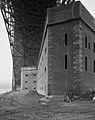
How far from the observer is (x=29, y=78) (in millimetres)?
39656

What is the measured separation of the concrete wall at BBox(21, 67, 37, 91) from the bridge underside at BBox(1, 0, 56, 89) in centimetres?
470

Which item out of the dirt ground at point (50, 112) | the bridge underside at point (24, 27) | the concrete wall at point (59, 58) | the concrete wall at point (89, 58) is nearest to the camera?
the dirt ground at point (50, 112)

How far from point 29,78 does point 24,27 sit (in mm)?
12832

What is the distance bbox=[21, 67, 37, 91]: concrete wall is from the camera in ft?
127

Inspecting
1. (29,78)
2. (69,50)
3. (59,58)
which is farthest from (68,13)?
(29,78)

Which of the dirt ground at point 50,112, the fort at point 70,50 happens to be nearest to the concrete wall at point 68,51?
the fort at point 70,50

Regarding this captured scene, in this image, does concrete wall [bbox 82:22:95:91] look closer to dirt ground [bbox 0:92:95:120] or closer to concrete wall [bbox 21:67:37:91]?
dirt ground [bbox 0:92:95:120]

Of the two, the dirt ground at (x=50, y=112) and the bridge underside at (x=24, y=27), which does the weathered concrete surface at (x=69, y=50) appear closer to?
the dirt ground at (x=50, y=112)

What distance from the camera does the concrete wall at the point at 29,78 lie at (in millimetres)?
38812

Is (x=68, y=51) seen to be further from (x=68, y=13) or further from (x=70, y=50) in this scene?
(x=68, y=13)

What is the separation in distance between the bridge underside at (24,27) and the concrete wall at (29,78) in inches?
185

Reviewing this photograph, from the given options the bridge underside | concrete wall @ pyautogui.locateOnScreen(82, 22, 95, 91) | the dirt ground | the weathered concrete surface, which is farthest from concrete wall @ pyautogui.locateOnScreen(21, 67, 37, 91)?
the dirt ground

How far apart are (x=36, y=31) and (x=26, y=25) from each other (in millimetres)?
3781

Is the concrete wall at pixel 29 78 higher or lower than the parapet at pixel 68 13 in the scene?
lower
